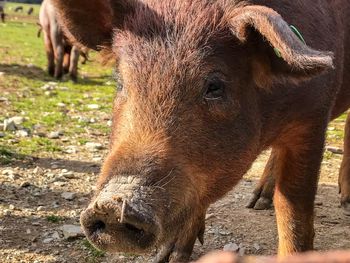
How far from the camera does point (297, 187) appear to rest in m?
4.32

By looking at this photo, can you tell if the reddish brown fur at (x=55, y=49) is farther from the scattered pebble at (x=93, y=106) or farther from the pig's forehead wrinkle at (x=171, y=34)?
the pig's forehead wrinkle at (x=171, y=34)

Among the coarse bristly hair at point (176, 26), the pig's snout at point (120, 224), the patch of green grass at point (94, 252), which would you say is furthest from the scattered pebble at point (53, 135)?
the pig's snout at point (120, 224)

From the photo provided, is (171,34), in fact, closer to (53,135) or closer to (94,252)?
(94,252)

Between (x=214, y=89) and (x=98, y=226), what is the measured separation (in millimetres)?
1106

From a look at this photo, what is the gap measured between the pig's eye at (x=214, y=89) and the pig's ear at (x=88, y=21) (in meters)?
0.84

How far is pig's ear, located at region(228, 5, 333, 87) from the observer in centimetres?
280

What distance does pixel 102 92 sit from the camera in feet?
45.2

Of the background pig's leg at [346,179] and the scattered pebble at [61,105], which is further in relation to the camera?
the scattered pebble at [61,105]

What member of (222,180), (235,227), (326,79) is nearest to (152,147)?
(222,180)

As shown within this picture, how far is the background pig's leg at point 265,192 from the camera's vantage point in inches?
229

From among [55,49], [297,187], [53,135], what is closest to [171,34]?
[297,187]

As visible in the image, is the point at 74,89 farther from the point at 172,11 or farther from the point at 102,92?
the point at 172,11

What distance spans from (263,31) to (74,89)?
11.5 m

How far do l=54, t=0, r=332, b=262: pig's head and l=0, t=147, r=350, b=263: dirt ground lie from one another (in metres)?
1.56
